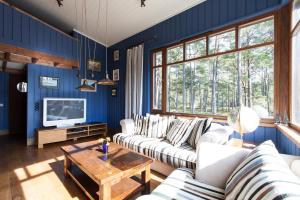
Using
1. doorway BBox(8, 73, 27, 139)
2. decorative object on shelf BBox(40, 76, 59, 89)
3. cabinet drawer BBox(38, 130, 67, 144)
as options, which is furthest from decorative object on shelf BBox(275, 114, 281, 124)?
doorway BBox(8, 73, 27, 139)

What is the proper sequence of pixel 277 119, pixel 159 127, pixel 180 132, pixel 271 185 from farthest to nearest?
1. pixel 159 127
2. pixel 180 132
3. pixel 277 119
4. pixel 271 185

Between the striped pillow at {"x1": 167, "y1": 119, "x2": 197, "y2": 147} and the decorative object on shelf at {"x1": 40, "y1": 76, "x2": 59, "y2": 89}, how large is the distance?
11.2ft

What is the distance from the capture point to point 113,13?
351cm

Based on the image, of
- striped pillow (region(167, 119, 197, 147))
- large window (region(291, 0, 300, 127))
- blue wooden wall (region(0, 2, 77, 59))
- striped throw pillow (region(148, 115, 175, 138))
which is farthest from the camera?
blue wooden wall (region(0, 2, 77, 59))

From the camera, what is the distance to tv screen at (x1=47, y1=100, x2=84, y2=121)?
385 cm

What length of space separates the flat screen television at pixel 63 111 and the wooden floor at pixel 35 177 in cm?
77

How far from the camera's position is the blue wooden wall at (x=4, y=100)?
480 cm

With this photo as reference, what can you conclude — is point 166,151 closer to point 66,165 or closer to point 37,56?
point 66,165

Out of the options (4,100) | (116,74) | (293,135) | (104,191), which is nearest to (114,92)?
(116,74)

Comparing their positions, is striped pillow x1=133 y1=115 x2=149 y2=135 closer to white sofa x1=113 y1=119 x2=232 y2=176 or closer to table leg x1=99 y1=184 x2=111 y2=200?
white sofa x1=113 y1=119 x2=232 y2=176

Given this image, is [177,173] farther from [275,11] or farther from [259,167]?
[275,11]

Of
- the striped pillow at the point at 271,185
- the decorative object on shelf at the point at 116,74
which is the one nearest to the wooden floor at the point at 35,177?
the striped pillow at the point at 271,185

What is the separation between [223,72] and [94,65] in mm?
3870

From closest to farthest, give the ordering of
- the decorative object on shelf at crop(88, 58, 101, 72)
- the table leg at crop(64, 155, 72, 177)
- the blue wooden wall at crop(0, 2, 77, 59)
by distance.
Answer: the table leg at crop(64, 155, 72, 177) → the blue wooden wall at crop(0, 2, 77, 59) → the decorative object on shelf at crop(88, 58, 101, 72)
